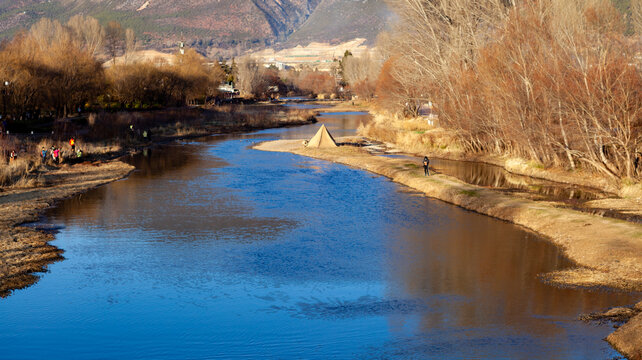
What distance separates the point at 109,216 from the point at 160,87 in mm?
75240

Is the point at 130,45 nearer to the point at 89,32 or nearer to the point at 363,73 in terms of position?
the point at 89,32

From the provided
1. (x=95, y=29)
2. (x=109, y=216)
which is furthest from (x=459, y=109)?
(x=95, y=29)

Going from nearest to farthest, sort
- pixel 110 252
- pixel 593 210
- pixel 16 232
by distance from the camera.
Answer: pixel 110 252 < pixel 16 232 < pixel 593 210

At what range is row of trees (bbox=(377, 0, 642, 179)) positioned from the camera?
127 ft

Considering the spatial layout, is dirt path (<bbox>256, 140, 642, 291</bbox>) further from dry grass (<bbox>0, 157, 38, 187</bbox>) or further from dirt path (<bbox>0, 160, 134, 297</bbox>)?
dry grass (<bbox>0, 157, 38, 187</bbox>)

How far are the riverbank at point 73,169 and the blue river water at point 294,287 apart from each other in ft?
3.63

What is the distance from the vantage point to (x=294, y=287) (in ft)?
76.9

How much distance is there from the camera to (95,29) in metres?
135

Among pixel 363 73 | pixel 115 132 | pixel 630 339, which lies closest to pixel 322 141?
pixel 115 132

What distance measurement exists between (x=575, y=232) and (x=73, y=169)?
124 feet

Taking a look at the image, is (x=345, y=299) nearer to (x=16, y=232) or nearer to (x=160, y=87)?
(x=16, y=232)

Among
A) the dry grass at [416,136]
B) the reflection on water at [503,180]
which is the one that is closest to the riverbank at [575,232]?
the reflection on water at [503,180]

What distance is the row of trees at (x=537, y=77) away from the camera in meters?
38.6

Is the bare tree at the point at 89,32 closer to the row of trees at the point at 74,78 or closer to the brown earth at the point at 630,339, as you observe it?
the row of trees at the point at 74,78
